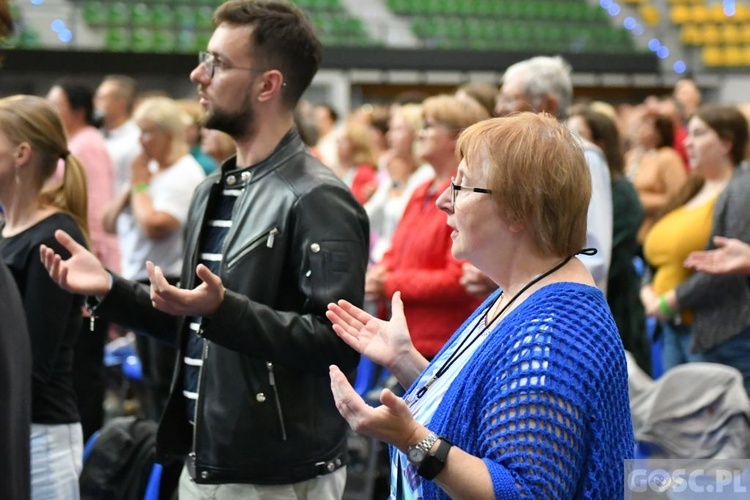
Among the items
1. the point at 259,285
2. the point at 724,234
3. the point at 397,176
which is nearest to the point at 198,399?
the point at 259,285

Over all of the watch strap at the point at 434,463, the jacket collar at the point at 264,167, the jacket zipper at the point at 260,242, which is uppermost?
the jacket collar at the point at 264,167

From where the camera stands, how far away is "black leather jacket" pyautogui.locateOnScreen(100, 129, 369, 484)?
2516mm

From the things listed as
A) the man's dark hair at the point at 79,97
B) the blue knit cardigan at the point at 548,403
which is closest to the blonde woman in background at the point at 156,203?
the man's dark hair at the point at 79,97

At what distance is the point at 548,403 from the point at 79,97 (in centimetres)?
576

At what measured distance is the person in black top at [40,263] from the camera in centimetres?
285

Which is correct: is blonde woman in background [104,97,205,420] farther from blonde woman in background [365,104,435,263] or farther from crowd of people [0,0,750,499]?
blonde woman in background [365,104,435,263]

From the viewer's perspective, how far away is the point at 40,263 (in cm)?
287

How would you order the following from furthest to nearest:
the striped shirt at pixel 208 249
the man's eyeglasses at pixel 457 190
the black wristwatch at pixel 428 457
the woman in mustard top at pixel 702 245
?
1. the woman in mustard top at pixel 702 245
2. the striped shirt at pixel 208 249
3. the man's eyeglasses at pixel 457 190
4. the black wristwatch at pixel 428 457

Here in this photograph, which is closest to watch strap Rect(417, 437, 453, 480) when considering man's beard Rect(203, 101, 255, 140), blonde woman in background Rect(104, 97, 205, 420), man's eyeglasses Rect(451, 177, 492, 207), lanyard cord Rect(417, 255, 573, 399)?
lanyard cord Rect(417, 255, 573, 399)

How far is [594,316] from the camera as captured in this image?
68.9 inches

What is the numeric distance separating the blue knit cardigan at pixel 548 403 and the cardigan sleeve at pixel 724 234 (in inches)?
93.7

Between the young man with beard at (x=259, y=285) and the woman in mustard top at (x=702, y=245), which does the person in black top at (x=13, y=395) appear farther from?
the woman in mustard top at (x=702, y=245)

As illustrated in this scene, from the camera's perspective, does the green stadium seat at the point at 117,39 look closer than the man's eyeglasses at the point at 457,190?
No

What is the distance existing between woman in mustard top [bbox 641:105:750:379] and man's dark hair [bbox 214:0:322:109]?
1.94 meters
